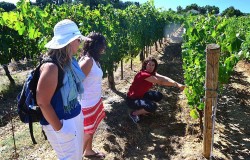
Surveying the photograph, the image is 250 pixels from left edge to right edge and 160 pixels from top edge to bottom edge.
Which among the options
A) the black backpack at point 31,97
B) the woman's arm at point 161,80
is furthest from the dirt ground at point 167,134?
the black backpack at point 31,97

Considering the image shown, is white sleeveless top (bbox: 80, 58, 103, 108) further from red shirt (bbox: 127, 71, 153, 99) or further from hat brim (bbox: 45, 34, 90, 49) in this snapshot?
red shirt (bbox: 127, 71, 153, 99)

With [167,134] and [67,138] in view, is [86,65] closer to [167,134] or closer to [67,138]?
[67,138]

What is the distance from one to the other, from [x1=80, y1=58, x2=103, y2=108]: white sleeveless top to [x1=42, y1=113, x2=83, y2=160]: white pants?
725 millimetres

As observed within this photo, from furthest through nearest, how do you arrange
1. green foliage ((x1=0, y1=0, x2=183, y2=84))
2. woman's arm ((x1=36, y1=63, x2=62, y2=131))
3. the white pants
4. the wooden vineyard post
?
green foliage ((x1=0, y1=0, x2=183, y2=84))
the wooden vineyard post
the white pants
woman's arm ((x1=36, y1=63, x2=62, y2=131))

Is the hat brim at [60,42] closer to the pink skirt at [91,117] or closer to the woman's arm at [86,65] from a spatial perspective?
the woman's arm at [86,65]

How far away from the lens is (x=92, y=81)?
10.2ft

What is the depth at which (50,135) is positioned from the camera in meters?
2.29

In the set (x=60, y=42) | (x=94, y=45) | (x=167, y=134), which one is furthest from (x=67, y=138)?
(x=167, y=134)

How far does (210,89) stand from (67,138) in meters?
1.84

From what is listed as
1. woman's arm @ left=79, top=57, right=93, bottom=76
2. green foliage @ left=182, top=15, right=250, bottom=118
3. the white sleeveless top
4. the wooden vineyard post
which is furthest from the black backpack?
green foliage @ left=182, top=15, right=250, bottom=118

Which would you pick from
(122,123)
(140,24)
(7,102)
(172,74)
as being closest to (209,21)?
(122,123)

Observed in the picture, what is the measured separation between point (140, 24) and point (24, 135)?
247 inches

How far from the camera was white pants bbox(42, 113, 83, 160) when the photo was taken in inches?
88.8

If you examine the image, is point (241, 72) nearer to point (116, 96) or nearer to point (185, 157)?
point (116, 96)
